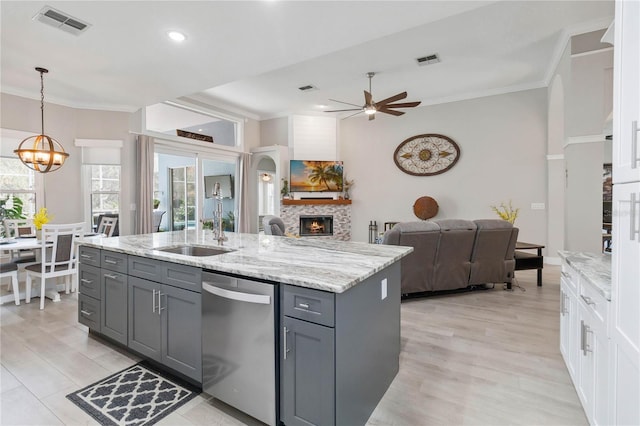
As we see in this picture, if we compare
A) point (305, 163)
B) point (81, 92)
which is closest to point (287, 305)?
point (81, 92)

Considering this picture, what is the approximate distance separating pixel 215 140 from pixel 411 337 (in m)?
6.07

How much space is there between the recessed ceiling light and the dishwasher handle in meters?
2.57

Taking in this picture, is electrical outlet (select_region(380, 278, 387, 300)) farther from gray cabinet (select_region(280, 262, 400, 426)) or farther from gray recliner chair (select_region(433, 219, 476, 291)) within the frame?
gray recliner chair (select_region(433, 219, 476, 291))

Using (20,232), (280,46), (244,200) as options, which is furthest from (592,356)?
(244,200)

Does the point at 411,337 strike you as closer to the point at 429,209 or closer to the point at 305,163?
the point at 429,209

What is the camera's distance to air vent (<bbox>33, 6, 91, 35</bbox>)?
2.77m

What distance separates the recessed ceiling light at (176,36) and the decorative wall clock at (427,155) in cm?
522

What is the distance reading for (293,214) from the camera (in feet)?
24.8

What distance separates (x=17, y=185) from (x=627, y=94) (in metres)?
6.74

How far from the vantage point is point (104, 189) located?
553cm

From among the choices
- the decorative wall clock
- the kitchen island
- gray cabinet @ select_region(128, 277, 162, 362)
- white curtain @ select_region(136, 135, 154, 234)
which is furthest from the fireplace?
gray cabinet @ select_region(128, 277, 162, 362)

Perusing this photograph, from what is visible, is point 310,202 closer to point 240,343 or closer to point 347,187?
point 347,187

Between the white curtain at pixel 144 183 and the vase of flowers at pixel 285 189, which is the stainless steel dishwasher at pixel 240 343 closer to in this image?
the white curtain at pixel 144 183

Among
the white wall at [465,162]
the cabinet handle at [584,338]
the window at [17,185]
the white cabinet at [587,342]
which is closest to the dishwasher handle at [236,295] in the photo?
the white cabinet at [587,342]
